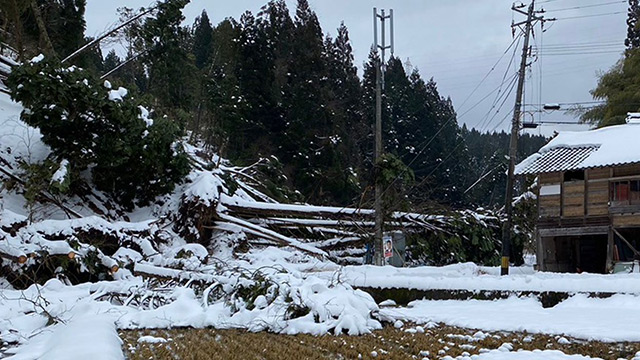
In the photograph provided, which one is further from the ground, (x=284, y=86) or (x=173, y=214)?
(x=284, y=86)

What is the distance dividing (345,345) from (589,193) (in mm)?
12701

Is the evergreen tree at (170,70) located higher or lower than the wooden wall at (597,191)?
higher

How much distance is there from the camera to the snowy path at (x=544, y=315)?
294 inches

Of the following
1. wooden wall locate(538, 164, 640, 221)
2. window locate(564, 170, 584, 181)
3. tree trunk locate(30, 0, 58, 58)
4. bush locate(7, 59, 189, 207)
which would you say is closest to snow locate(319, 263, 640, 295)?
wooden wall locate(538, 164, 640, 221)

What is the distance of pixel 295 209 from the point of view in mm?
17203

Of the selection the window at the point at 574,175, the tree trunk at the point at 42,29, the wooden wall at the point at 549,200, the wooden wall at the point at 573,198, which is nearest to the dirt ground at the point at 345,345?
the wooden wall at the point at 573,198

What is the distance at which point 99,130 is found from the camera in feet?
50.3

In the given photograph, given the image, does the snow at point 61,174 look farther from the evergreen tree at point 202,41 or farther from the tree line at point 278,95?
the evergreen tree at point 202,41

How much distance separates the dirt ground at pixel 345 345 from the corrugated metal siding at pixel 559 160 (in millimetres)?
10096

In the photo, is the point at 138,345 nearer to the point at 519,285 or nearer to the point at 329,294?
the point at 329,294

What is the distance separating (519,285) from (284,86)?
2409 centimetres

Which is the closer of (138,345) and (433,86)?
(138,345)

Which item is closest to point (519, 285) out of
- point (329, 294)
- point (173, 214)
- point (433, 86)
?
point (329, 294)

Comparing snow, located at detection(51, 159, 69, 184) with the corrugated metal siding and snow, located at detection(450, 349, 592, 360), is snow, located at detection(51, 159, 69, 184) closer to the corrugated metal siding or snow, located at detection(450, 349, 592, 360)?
snow, located at detection(450, 349, 592, 360)
